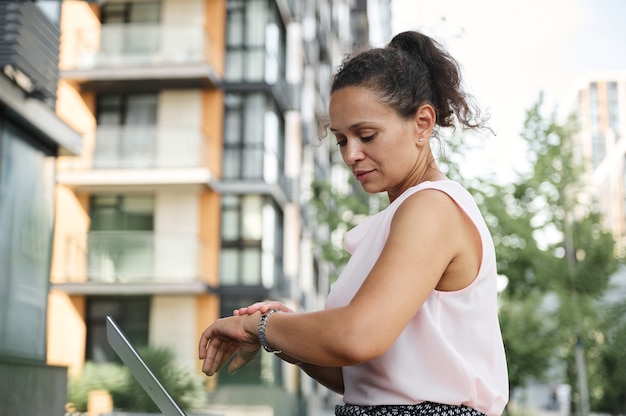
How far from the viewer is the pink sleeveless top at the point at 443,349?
135 centimetres

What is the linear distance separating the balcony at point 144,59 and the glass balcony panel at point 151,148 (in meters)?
1.32

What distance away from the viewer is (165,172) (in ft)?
70.6

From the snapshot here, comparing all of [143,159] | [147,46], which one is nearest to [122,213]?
[143,159]

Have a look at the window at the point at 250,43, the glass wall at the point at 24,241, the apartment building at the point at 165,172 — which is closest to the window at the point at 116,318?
the apartment building at the point at 165,172

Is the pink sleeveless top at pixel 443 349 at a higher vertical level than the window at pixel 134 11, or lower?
lower

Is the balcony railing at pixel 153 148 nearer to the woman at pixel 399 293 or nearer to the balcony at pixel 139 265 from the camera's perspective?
the balcony at pixel 139 265

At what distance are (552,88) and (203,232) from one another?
9241mm

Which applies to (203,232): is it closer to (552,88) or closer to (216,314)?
(216,314)

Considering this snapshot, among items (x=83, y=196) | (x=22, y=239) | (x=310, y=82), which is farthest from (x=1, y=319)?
(x=310, y=82)

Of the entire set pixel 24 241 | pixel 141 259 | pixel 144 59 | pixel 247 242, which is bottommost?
pixel 24 241

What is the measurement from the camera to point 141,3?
2305 centimetres

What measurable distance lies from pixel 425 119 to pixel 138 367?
0.63 metres

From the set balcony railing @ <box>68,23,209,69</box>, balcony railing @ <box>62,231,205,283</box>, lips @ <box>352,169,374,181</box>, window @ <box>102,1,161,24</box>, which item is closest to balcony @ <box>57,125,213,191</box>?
balcony railing @ <box>62,231,205,283</box>

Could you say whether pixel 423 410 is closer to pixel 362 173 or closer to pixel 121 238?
pixel 362 173
